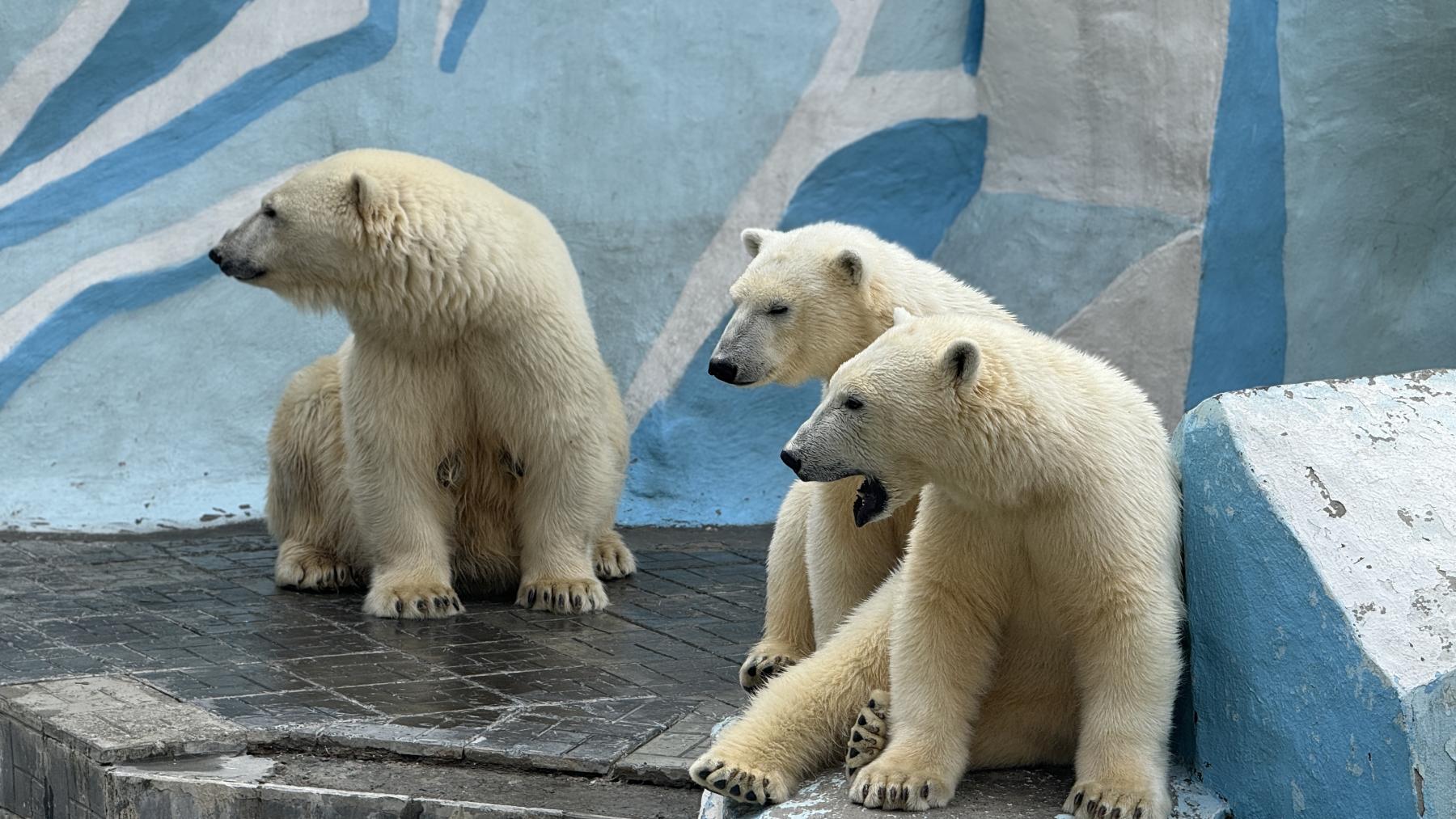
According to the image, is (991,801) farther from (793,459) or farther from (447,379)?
(447,379)

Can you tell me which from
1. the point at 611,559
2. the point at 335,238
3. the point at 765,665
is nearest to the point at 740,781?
the point at 765,665

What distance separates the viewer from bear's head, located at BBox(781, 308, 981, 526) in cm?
331

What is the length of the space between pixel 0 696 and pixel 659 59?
455 centimetres

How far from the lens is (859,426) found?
3369 mm

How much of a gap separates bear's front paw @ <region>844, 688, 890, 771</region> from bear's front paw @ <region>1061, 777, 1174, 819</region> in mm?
440

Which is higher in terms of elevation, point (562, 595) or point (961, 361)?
point (961, 361)

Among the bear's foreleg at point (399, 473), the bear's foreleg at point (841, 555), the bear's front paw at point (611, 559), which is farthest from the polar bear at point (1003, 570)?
the bear's front paw at point (611, 559)

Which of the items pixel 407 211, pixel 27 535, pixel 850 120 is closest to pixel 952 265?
pixel 850 120

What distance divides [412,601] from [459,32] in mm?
3329

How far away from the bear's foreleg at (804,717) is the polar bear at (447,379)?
7.56 feet

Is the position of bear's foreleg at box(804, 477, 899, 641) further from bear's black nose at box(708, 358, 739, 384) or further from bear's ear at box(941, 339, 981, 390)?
bear's ear at box(941, 339, 981, 390)

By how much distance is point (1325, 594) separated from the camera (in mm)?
3225

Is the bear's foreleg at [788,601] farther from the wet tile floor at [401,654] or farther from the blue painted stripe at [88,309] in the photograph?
→ the blue painted stripe at [88,309]

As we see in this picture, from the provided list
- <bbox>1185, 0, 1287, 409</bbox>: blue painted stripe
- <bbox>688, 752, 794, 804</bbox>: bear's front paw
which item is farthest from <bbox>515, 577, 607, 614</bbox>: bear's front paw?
<bbox>1185, 0, 1287, 409</bbox>: blue painted stripe
